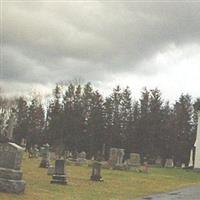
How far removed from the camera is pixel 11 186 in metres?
16.1

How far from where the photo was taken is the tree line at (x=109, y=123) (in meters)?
77.1

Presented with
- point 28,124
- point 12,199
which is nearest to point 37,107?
point 28,124

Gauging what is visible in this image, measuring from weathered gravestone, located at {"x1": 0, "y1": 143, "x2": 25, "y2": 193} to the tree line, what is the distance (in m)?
57.6

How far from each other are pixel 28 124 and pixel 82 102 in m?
11.1

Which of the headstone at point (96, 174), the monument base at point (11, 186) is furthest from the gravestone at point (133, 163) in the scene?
the monument base at point (11, 186)

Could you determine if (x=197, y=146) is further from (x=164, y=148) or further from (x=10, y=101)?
(x=10, y=101)

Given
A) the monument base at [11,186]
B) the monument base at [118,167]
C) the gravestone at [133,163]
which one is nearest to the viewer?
the monument base at [11,186]

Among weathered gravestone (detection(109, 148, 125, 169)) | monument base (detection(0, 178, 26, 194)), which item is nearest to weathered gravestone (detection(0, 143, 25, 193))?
monument base (detection(0, 178, 26, 194))

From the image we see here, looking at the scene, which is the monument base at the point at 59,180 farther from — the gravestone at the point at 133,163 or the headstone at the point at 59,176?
the gravestone at the point at 133,163

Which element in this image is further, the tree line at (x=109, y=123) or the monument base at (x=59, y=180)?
the tree line at (x=109, y=123)

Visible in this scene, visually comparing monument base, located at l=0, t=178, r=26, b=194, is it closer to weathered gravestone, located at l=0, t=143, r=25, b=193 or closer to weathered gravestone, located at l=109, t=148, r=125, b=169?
weathered gravestone, located at l=0, t=143, r=25, b=193

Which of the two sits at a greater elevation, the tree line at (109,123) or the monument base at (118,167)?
the tree line at (109,123)

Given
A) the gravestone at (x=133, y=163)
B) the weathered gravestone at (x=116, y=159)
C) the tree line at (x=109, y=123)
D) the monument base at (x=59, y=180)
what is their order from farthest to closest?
the tree line at (x=109, y=123), the gravestone at (x=133, y=163), the weathered gravestone at (x=116, y=159), the monument base at (x=59, y=180)

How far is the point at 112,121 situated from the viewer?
8219 centimetres
